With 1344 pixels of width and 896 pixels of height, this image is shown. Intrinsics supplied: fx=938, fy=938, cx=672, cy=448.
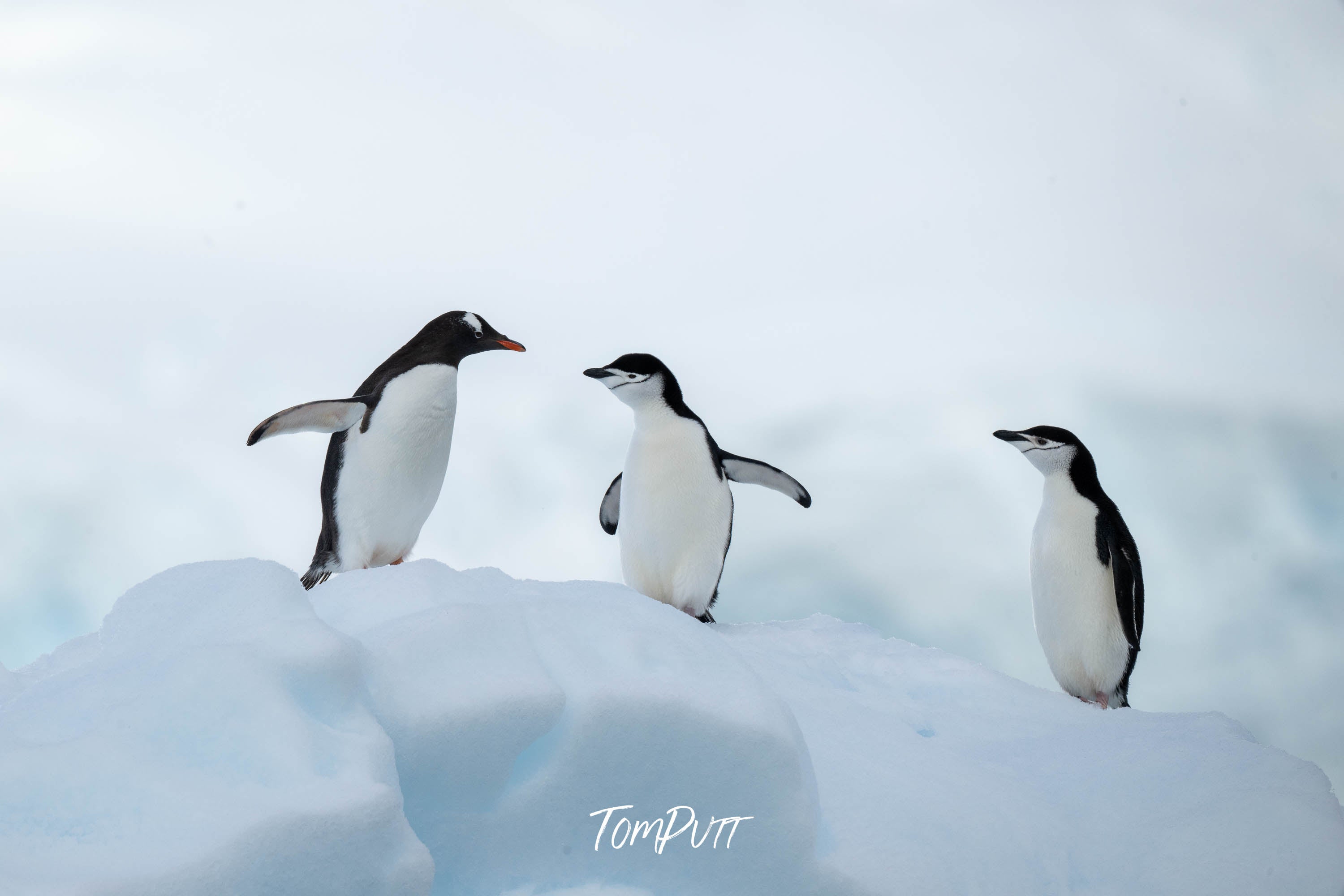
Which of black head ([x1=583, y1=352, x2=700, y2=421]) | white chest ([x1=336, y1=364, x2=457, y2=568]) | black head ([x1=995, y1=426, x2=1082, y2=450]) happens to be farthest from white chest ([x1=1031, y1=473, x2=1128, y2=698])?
white chest ([x1=336, y1=364, x2=457, y2=568])

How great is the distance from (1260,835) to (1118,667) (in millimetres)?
1651

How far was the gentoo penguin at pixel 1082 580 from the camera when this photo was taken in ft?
13.5

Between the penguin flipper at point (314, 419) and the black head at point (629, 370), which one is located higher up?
the black head at point (629, 370)

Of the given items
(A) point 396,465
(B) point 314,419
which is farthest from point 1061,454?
(B) point 314,419

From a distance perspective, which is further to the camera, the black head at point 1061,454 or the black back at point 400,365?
the black head at point 1061,454

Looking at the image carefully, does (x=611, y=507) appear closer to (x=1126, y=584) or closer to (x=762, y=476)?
(x=762, y=476)

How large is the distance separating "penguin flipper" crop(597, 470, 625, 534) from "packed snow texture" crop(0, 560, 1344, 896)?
2.13 metres

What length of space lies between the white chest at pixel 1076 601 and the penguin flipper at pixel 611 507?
213 cm

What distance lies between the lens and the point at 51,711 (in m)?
1.84

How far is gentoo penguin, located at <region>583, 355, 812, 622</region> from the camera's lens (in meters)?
4.18

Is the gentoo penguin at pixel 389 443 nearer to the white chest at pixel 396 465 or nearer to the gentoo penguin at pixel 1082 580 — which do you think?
the white chest at pixel 396 465

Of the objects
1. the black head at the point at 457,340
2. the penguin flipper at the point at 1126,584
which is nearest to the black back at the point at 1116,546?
the penguin flipper at the point at 1126,584

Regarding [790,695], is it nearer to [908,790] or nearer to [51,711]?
[908,790]

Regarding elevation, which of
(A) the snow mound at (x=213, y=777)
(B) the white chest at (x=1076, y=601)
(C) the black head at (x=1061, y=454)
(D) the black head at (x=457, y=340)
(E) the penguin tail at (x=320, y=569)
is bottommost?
(E) the penguin tail at (x=320, y=569)
